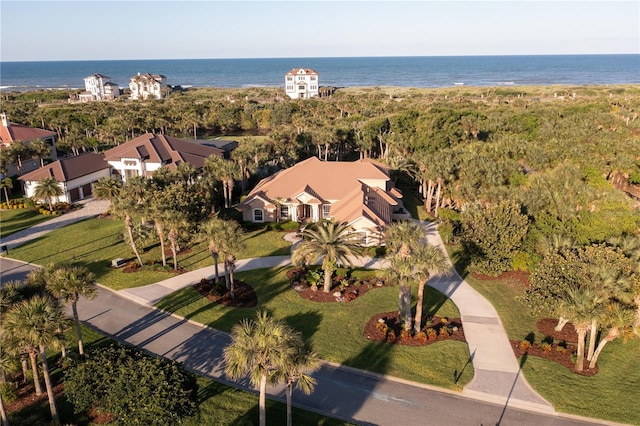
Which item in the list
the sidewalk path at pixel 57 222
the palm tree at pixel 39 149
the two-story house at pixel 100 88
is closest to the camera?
the sidewalk path at pixel 57 222

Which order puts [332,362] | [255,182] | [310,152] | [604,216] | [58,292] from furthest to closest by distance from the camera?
[310,152]
[255,182]
[604,216]
[332,362]
[58,292]

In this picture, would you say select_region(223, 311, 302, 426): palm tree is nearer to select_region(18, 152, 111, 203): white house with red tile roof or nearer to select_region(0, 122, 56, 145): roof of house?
select_region(18, 152, 111, 203): white house with red tile roof

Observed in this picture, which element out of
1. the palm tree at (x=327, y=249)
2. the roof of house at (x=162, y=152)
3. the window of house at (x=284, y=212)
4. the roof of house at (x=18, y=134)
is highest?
the roof of house at (x=18, y=134)

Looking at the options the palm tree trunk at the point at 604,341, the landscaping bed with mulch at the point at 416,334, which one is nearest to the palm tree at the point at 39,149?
the landscaping bed with mulch at the point at 416,334

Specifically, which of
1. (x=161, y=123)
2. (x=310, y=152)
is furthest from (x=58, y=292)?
(x=161, y=123)

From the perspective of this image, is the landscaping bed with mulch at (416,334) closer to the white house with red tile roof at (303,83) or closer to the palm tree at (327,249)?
the palm tree at (327,249)

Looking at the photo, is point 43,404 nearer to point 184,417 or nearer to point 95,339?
point 95,339

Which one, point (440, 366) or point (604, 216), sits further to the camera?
point (604, 216)

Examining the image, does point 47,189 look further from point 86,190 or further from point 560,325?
point 560,325
